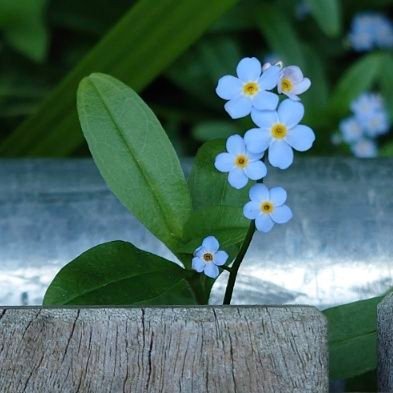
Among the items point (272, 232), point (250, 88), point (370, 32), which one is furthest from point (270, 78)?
point (370, 32)

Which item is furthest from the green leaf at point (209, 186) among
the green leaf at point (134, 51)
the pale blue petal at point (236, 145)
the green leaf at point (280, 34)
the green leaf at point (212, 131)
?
the green leaf at point (280, 34)

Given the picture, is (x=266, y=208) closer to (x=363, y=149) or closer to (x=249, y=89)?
(x=249, y=89)

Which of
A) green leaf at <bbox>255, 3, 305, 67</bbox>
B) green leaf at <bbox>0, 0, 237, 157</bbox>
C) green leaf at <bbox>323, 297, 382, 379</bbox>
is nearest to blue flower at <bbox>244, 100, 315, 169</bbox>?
green leaf at <bbox>323, 297, 382, 379</bbox>

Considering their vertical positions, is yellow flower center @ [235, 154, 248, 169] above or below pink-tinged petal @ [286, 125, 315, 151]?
below

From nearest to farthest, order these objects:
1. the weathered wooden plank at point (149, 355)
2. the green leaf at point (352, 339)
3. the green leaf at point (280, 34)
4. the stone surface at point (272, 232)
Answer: the weathered wooden plank at point (149, 355), the green leaf at point (352, 339), the stone surface at point (272, 232), the green leaf at point (280, 34)

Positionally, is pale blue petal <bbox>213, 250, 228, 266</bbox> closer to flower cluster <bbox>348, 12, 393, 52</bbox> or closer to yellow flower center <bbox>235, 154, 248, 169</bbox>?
yellow flower center <bbox>235, 154, 248, 169</bbox>

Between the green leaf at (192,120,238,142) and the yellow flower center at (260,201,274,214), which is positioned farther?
the green leaf at (192,120,238,142)

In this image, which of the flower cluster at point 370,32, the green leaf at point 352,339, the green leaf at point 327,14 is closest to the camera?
the green leaf at point 352,339

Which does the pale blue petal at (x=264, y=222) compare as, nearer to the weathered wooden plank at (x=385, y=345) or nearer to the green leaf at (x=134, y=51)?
the weathered wooden plank at (x=385, y=345)
